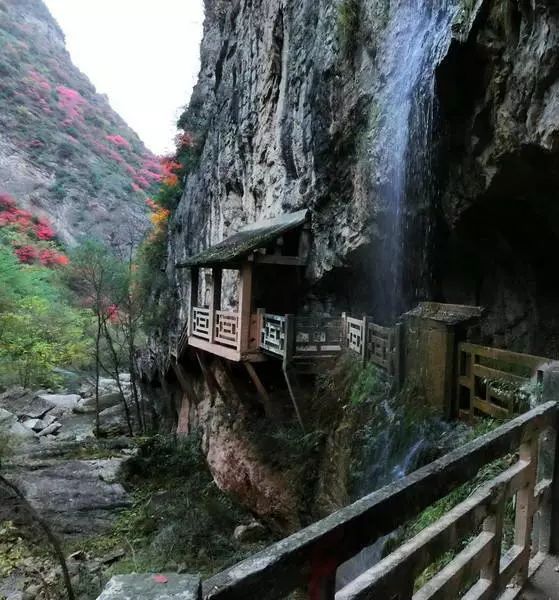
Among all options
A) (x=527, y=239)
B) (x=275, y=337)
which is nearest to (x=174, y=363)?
(x=275, y=337)

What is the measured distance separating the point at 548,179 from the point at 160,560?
10030mm

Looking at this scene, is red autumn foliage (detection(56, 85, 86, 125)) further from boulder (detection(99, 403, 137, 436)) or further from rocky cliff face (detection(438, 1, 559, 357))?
rocky cliff face (detection(438, 1, 559, 357))

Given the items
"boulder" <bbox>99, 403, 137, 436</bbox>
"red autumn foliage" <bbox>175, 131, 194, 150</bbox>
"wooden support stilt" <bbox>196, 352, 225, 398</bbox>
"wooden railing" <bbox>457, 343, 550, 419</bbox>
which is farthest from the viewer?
"red autumn foliage" <bbox>175, 131, 194, 150</bbox>

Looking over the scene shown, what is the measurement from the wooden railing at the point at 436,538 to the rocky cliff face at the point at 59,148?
48806 mm

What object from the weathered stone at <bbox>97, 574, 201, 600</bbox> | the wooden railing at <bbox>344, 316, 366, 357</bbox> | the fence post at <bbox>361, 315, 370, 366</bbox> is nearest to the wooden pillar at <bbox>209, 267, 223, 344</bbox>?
the wooden railing at <bbox>344, 316, 366, 357</bbox>

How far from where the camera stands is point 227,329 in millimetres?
11664

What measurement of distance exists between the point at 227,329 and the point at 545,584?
31.0ft

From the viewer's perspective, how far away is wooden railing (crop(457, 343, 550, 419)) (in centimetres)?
462

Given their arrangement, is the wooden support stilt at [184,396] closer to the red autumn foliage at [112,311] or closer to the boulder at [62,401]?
the red autumn foliage at [112,311]

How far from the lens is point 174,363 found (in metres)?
16.5

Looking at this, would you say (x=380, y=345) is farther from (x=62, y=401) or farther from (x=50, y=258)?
(x=50, y=258)

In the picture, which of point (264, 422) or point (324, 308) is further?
point (324, 308)

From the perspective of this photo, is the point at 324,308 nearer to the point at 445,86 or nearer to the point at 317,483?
the point at 317,483

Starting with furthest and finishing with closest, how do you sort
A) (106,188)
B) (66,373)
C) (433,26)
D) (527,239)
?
(106,188)
(66,373)
(527,239)
(433,26)
